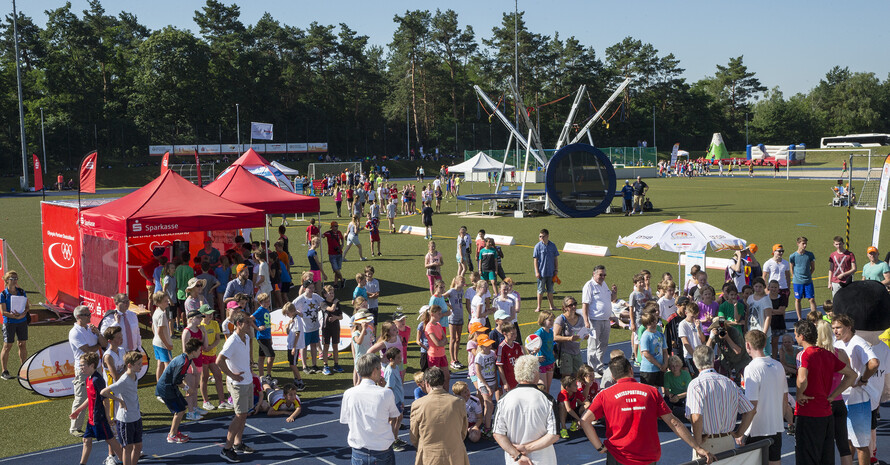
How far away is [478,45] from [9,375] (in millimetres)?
88784

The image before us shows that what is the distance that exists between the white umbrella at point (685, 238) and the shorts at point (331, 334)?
5612 mm

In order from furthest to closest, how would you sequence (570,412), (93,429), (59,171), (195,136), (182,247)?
1. (195,136)
2. (59,171)
3. (182,247)
4. (570,412)
5. (93,429)

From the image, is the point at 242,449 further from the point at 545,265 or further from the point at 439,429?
the point at 545,265

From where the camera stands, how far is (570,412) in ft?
27.7

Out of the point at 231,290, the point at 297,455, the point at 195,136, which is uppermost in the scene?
the point at 195,136

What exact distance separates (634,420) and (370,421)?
7.13ft

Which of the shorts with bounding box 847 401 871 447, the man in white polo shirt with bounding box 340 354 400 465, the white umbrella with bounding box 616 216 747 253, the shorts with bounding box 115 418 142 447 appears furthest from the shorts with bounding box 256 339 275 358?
the shorts with bounding box 847 401 871 447

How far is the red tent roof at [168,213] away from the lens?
44.4ft

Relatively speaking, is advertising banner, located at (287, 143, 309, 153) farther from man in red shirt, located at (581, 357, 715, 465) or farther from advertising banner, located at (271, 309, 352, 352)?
man in red shirt, located at (581, 357, 715, 465)

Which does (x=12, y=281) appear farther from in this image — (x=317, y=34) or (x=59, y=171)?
(x=317, y=34)

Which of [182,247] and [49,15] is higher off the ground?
[49,15]

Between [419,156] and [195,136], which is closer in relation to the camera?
[195,136]

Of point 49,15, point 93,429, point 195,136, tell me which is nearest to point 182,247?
point 93,429

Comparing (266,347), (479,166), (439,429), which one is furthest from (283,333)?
(479,166)
